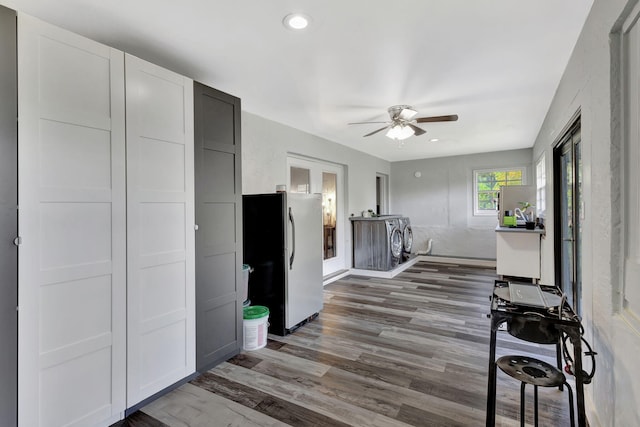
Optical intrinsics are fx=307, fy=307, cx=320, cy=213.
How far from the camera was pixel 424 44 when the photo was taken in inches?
83.8

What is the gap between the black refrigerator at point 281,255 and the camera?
3115mm

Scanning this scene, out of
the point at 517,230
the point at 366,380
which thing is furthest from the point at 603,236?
the point at 517,230

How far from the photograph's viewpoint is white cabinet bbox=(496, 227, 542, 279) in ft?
14.2

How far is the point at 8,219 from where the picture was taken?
4.75 ft

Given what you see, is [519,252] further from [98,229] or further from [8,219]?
[8,219]

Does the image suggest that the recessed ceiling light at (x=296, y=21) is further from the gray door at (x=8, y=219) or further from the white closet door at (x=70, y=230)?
the gray door at (x=8, y=219)

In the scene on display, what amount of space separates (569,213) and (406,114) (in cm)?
191

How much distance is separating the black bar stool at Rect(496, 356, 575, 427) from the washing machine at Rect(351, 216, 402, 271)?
389 centimetres

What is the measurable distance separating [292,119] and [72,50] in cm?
251

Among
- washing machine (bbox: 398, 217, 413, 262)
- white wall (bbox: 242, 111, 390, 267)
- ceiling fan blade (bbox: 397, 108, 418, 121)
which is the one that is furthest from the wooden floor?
washing machine (bbox: 398, 217, 413, 262)

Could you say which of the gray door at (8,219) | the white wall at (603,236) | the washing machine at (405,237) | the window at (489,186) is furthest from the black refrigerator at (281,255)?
the window at (489,186)

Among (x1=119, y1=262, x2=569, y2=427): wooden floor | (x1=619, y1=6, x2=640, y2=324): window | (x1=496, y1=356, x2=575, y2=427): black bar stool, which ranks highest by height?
(x1=619, y1=6, x2=640, y2=324): window

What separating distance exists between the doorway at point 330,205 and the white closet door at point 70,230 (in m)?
3.16

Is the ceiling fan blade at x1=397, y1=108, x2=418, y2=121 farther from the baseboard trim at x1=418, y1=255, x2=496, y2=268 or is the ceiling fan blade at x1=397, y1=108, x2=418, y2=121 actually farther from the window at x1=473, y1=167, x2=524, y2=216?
the baseboard trim at x1=418, y1=255, x2=496, y2=268
